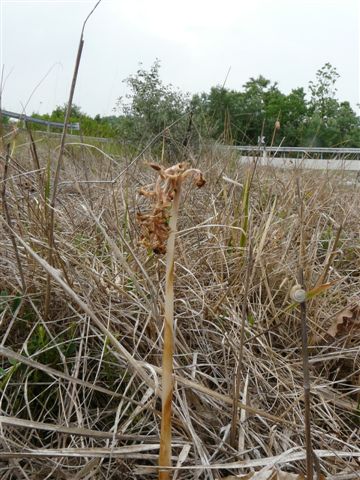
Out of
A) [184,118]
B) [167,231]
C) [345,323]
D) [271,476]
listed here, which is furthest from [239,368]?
[184,118]

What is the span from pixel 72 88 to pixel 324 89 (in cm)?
746

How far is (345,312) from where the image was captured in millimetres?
1193

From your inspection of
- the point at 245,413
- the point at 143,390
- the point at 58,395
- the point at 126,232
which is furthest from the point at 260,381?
the point at 126,232

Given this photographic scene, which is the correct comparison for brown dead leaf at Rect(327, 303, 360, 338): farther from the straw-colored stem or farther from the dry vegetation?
the straw-colored stem

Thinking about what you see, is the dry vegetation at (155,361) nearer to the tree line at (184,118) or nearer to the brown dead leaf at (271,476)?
the brown dead leaf at (271,476)

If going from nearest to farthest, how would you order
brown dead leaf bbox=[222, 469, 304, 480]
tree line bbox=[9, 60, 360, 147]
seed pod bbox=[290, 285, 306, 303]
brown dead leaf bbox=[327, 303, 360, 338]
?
seed pod bbox=[290, 285, 306, 303] → brown dead leaf bbox=[222, 469, 304, 480] → brown dead leaf bbox=[327, 303, 360, 338] → tree line bbox=[9, 60, 360, 147]

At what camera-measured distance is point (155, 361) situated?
99cm

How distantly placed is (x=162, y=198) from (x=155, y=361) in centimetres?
48

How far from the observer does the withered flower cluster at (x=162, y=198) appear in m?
0.59

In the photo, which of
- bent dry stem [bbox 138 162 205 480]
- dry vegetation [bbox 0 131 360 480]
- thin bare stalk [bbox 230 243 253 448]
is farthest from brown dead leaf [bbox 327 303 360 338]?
bent dry stem [bbox 138 162 205 480]

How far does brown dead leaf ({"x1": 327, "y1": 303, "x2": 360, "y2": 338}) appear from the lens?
3.88 feet

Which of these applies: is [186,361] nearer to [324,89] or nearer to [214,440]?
[214,440]

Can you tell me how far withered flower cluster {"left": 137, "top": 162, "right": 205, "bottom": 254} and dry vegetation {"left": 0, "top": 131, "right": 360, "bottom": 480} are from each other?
0.46 feet

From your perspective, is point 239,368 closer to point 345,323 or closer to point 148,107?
point 345,323
